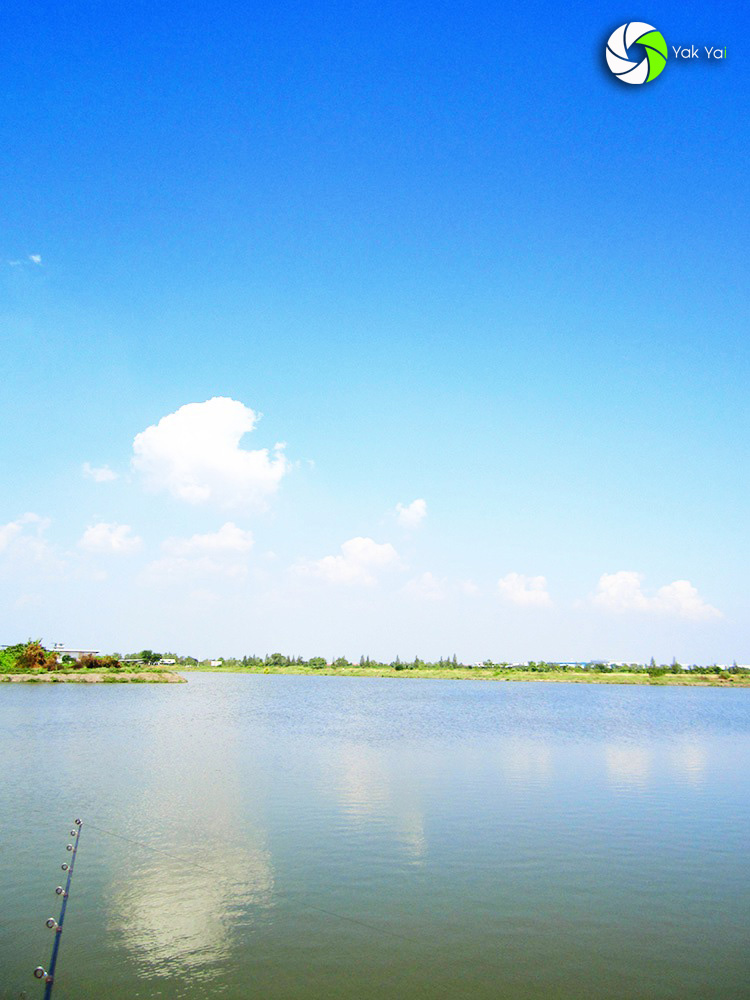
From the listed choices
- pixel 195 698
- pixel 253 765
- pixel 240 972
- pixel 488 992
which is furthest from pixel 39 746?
pixel 195 698

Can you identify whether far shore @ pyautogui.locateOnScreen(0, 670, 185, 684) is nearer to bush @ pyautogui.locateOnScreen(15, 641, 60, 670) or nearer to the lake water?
bush @ pyautogui.locateOnScreen(15, 641, 60, 670)

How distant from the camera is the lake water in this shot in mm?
13711

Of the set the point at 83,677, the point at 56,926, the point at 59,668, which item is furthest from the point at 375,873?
the point at 59,668

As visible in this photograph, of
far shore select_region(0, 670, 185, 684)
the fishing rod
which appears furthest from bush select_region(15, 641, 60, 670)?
the fishing rod

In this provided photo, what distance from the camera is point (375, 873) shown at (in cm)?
1973

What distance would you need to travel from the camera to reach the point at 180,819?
82.9ft

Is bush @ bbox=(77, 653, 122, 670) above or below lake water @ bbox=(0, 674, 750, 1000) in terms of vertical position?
below

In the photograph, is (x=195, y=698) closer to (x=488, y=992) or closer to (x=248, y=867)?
(x=248, y=867)

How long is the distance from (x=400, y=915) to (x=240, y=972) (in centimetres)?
484

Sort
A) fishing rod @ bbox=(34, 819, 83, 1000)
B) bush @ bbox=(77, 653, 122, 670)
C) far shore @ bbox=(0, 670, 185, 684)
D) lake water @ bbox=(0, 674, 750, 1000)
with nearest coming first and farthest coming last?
1. fishing rod @ bbox=(34, 819, 83, 1000)
2. lake water @ bbox=(0, 674, 750, 1000)
3. far shore @ bbox=(0, 670, 185, 684)
4. bush @ bbox=(77, 653, 122, 670)

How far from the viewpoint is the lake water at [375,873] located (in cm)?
1371

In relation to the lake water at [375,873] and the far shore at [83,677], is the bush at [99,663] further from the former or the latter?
the lake water at [375,873]

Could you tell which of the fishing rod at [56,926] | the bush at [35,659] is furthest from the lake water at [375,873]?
the bush at [35,659]

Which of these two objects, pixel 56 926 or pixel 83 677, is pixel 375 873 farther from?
pixel 83 677
